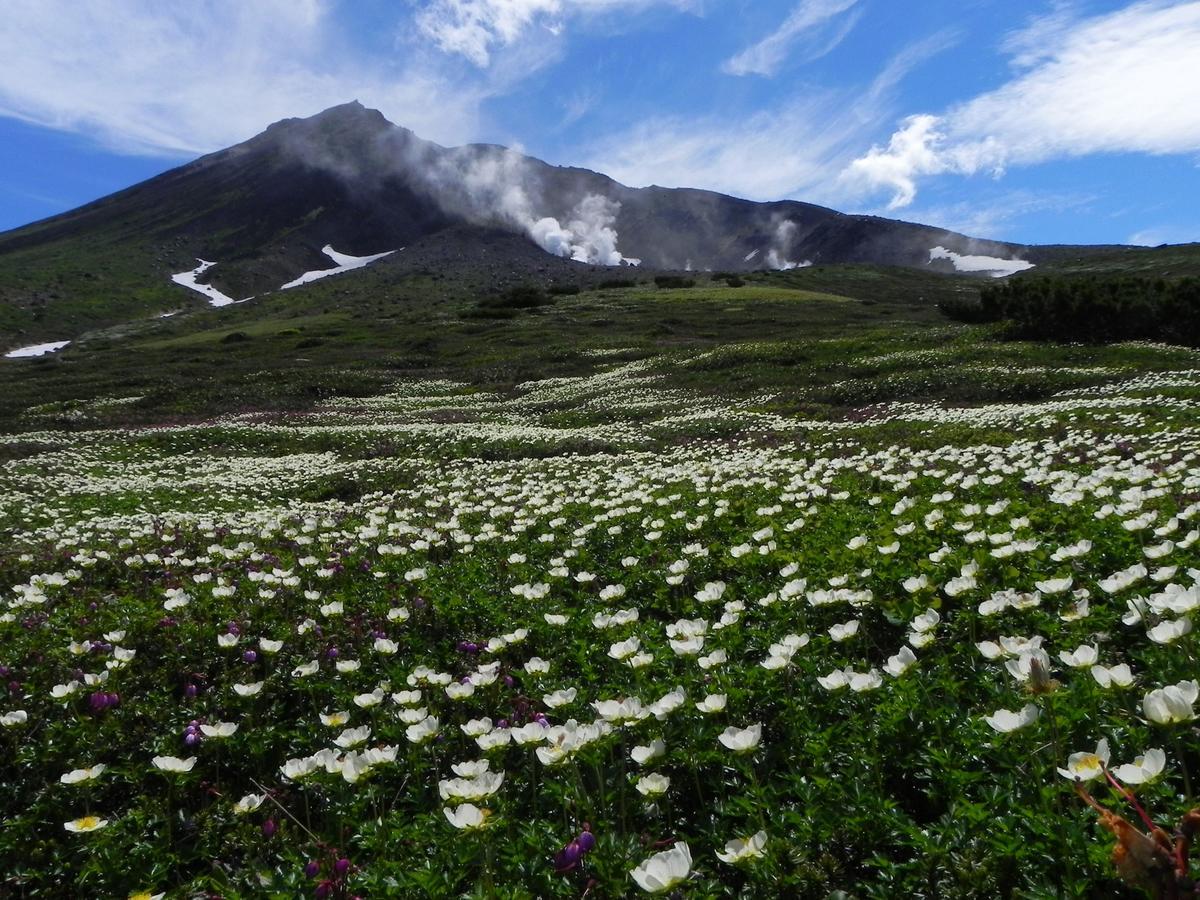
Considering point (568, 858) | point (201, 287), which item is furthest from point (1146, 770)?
point (201, 287)

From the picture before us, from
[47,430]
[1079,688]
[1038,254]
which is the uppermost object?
[1038,254]

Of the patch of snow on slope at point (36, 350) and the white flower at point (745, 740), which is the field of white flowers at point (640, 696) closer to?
the white flower at point (745, 740)

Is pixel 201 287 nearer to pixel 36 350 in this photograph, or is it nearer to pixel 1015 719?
pixel 36 350

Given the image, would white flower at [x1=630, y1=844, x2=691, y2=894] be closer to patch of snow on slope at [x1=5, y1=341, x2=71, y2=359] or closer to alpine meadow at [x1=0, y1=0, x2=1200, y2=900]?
alpine meadow at [x1=0, y1=0, x2=1200, y2=900]

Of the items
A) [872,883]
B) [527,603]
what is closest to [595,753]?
[872,883]

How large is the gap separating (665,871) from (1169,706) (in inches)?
72.8

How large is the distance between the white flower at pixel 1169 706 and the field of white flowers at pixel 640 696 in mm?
14

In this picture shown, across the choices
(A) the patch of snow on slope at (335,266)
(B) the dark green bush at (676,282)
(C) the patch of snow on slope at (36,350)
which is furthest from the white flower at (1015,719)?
(A) the patch of snow on slope at (335,266)

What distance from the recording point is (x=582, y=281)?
15025 cm

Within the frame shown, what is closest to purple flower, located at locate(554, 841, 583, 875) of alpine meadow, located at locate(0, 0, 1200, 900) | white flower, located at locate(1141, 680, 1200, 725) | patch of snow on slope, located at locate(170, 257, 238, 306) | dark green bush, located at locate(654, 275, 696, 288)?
alpine meadow, located at locate(0, 0, 1200, 900)

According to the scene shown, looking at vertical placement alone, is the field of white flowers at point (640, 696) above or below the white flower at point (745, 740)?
below

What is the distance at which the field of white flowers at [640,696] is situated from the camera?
2.88 m

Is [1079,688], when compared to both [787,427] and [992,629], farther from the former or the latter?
[787,427]

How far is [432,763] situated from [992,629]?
11.5 ft
